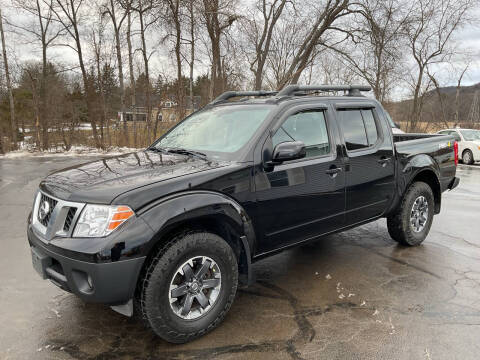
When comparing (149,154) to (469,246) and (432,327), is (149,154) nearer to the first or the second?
(432,327)

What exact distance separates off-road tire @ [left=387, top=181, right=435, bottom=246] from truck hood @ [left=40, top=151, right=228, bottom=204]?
8.92ft

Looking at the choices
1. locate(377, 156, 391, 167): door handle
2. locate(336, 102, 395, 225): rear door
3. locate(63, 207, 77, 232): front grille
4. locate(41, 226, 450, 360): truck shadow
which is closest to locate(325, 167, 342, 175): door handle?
locate(336, 102, 395, 225): rear door

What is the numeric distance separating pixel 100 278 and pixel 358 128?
3.00 m

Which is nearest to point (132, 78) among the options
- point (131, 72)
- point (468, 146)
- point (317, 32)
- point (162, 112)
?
point (131, 72)

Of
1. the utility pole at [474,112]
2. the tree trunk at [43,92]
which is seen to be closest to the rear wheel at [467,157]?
the tree trunk at [43,92]

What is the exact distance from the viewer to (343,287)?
3.56m

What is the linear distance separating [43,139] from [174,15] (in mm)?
10027

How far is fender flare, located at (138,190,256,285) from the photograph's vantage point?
2371 millimetres

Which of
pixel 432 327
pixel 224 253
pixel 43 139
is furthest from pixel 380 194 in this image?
pixel 43 139

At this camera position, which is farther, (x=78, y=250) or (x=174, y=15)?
(x=174, y=15)

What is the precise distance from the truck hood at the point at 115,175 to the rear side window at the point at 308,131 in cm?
72

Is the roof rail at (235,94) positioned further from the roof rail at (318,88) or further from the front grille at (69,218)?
the front grille at (69,218)

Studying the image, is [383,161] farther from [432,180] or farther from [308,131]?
[432,180]

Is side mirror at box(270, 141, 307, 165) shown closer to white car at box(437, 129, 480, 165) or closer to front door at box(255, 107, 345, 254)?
front door at box(255, 107, 345, 254)
